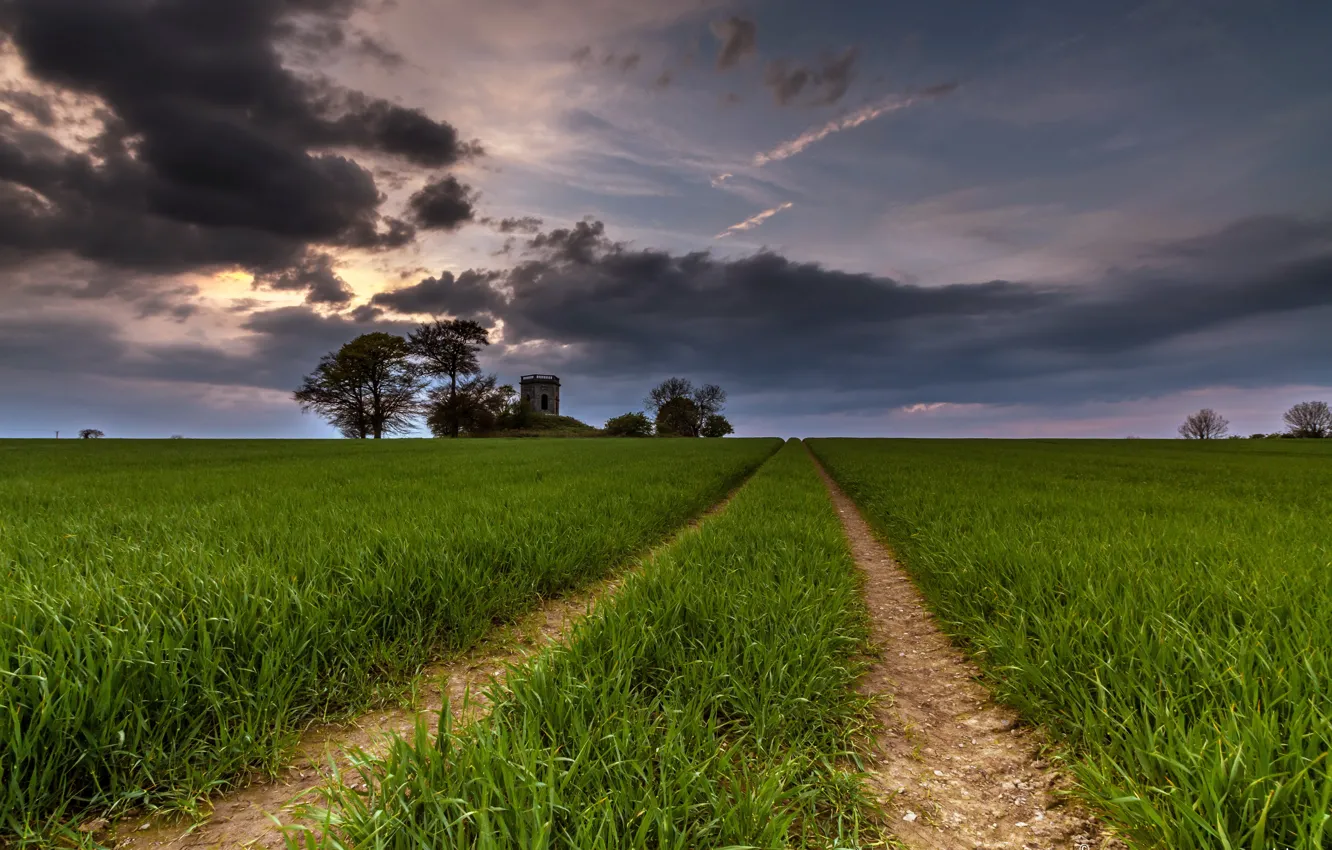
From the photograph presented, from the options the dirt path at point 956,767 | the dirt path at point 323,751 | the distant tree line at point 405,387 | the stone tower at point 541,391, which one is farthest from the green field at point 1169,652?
the stone tower at point 541,391

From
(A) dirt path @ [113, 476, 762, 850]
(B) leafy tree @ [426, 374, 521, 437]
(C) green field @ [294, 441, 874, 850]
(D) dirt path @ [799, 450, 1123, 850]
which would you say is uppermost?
(B) leafy tree @ [426, 374, 521, 437]

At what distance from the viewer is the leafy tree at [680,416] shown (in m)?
106

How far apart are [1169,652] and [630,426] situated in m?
93.0

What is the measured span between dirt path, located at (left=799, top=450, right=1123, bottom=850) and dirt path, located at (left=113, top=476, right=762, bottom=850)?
80.1 inches

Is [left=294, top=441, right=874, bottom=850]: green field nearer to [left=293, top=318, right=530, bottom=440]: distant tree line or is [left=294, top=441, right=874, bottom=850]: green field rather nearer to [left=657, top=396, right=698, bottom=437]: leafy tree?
[left=293, top=318, right=530, bottom=440]: distant tree line

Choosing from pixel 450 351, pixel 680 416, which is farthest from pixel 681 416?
pixel 450 351

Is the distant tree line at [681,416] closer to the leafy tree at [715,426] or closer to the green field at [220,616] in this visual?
the leafy tree at [715,426]

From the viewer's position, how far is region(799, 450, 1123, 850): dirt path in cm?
197

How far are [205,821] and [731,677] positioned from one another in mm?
2377

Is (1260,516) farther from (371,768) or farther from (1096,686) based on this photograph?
(371,768)

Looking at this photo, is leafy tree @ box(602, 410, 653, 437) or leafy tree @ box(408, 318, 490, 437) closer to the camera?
leafy tree @ box(408, 318, 490, 437)

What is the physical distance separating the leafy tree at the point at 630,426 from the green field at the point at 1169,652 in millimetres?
87406

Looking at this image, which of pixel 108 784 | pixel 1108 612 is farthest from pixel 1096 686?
pixel 108 784

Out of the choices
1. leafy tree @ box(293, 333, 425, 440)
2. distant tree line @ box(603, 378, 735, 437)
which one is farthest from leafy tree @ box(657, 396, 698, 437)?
leafy tree @ box(293, 333, 425, 440)
